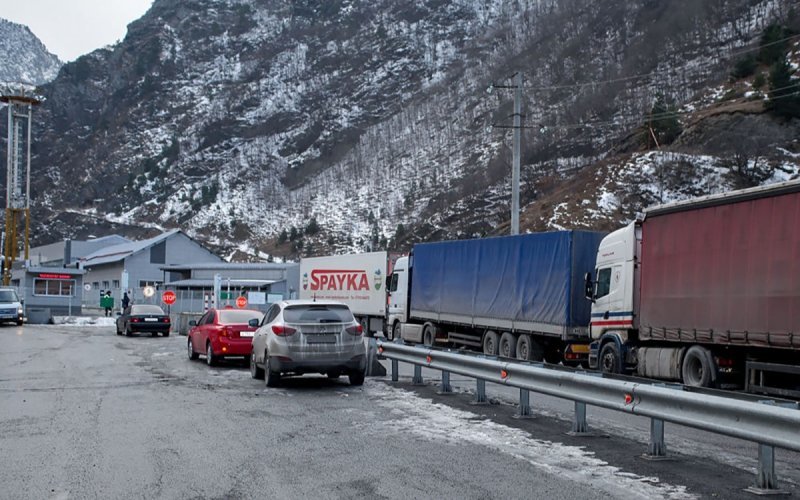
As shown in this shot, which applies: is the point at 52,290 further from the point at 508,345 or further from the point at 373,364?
the point at 373,364

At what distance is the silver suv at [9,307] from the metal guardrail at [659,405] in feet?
123

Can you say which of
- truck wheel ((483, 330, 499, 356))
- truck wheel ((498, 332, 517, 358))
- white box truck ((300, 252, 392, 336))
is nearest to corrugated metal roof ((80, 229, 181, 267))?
white box truck ((300, 252, 392, 336))

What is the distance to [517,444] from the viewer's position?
30.5 feet

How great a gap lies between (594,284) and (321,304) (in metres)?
6.81

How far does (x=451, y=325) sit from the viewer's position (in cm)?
2734

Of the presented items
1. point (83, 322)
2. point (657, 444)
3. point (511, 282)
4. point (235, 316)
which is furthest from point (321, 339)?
point (83, 322)

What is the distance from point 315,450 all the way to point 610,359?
1038 centimetres

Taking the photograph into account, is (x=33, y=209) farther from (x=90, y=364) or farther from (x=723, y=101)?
(x=90, y=364)

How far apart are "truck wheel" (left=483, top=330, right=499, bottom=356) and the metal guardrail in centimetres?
1094

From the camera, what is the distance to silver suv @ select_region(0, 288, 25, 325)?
4388cm

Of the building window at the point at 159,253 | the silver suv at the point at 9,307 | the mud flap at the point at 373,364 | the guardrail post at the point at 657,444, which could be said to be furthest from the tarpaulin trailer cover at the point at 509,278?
the building window at the point at 159,253

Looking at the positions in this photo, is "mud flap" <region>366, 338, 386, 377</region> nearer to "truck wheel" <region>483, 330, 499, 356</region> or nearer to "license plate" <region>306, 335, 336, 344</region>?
"license plate" <region>306, 335, 336, 344</region>

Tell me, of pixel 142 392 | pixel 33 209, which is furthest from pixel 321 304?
pixel 33 209

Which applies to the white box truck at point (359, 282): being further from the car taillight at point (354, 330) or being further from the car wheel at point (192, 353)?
the car taillight at point (354, 330)
